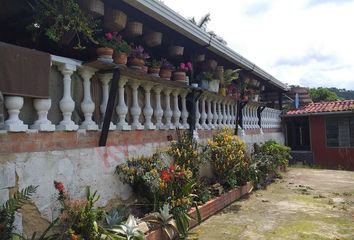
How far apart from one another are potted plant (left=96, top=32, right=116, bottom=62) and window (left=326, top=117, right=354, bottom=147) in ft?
43.3

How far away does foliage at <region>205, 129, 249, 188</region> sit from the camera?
282 inches

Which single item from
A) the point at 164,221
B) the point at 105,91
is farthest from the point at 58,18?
the point at 164,221

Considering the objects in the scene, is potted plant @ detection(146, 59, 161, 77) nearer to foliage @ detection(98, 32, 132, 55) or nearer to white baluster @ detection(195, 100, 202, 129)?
foliage @ detection(98, 32, 132, 55)

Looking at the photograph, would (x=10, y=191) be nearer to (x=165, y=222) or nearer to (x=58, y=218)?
(x=58, y=218)

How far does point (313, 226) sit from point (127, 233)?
10.1 feet

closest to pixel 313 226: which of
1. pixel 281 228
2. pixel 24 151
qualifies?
pixel 281 228

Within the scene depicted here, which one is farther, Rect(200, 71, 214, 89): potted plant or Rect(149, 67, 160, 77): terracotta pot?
Rect(200, 71, 214, 89): potted plant

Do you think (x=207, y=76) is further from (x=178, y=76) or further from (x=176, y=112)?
(x=176, y=112)

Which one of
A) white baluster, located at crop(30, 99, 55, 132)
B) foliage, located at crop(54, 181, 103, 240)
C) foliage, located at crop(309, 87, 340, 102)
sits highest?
foliage, located at crop(309, 87, 340, 102)

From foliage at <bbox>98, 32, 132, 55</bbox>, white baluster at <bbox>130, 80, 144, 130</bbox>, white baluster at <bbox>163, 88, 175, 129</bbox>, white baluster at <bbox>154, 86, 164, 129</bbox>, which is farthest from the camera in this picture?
white baluster at <bbox>163, 88, 175, 129</bbox>

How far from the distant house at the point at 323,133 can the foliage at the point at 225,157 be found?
29.8ft

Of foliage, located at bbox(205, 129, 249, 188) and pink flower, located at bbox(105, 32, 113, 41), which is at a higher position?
pink flower, located at bbox(105, 32, 113, 41)

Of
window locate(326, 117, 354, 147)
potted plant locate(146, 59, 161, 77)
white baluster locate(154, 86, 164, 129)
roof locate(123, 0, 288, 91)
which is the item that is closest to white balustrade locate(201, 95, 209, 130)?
roof locate(123, 0, 288, 91)

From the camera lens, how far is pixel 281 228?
17.4 ft
